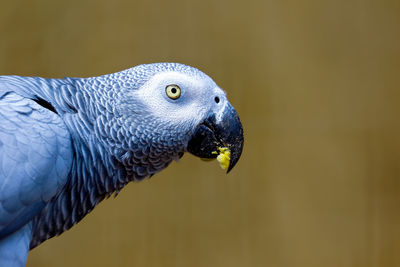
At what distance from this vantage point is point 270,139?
11.6 feet

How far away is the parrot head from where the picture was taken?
1545 millimetres

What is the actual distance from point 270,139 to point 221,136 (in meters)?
2.02

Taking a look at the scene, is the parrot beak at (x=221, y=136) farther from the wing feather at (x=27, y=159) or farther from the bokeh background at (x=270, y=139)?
the bokeh background at (x=270, y=139)

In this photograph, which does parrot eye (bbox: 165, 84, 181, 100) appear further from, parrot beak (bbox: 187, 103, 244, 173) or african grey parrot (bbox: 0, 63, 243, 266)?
parrot beak (bbox: 187, 103, 244, 173)

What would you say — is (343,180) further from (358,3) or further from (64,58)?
(64,58)

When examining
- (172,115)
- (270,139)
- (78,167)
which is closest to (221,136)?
(172,115)

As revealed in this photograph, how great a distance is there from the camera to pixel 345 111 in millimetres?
3477

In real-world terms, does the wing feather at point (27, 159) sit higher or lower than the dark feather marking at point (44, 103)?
lower

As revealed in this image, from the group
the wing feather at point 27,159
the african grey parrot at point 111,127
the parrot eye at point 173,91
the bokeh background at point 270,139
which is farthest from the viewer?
the bokeh background at point 270,139

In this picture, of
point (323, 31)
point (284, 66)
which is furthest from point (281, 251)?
point (323, 31)

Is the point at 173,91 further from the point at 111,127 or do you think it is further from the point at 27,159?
the point at 27,159

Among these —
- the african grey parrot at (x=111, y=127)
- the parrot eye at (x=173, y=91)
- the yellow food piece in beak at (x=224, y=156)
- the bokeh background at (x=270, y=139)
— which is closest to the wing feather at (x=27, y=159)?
the african grey parrot at (x=111, y=127)

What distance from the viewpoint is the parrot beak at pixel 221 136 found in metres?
1.57

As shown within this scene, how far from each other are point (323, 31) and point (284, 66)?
15.0 inches
